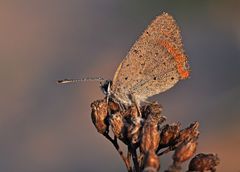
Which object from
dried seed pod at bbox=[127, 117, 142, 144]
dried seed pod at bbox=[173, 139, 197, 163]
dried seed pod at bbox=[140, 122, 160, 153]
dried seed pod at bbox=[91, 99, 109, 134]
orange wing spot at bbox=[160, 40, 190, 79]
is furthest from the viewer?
orange wing spot at bbox=[160, 40, 190, 79]

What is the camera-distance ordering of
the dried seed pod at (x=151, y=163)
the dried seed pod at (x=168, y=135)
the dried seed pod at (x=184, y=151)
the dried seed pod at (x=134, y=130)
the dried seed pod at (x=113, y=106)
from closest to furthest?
the dried seed pod at (x=151, y=163), the dried seed pod at (x=184, y=151), the dried seed pod at (x=134, y=130), the dried seed pod at (x=168, y=135), the dried seed pod at (x=113, y=106)

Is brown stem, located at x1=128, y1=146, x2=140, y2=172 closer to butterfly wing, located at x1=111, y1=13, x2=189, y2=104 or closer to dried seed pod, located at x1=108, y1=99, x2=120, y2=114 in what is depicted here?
dried seed pod, located at x1=108, y1=99, x2=120, y2=114

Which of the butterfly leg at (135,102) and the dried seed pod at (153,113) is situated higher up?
the butterfly leg at (135,102)

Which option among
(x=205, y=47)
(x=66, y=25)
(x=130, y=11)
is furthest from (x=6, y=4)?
(x=205, y=47)

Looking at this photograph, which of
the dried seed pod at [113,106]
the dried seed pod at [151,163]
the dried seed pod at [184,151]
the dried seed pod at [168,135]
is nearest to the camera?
the dried seed pod at [151,163]

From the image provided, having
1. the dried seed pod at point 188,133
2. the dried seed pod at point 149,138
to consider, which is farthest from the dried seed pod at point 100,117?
the dried seed pod at point 188,133

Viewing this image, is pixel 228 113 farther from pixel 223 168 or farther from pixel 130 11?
pixel 130 11

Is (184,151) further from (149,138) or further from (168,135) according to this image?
(168,135)

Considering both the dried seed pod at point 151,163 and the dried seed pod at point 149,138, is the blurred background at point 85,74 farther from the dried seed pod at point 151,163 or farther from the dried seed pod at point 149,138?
the dried seed pod at point 151,163

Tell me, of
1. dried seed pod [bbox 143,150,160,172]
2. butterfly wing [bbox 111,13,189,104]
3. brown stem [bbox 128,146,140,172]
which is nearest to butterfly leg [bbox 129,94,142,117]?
butterfly wing [bbox 111,13,189,104]
